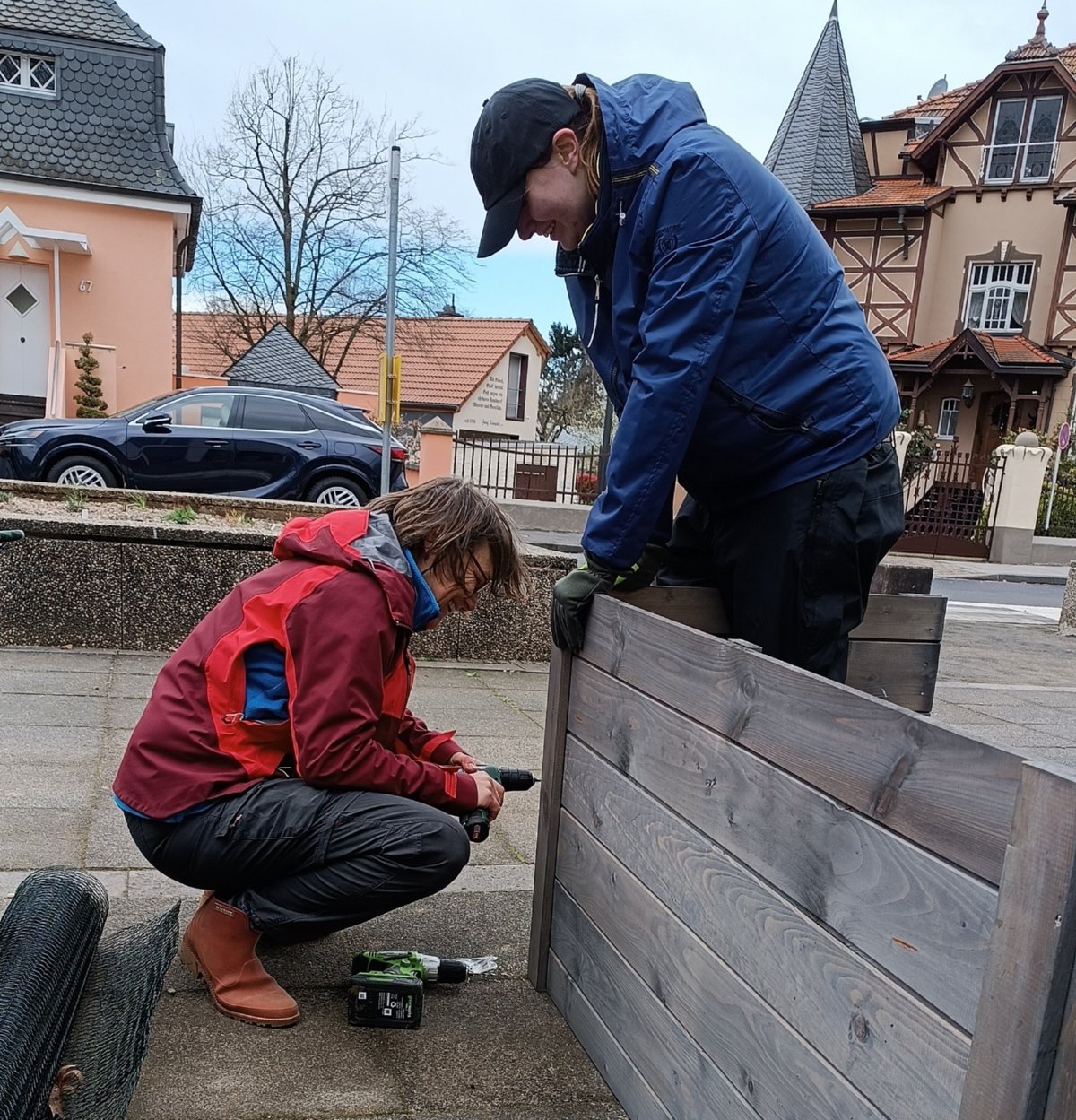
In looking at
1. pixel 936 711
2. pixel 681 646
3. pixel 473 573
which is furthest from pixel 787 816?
pixel 936 711

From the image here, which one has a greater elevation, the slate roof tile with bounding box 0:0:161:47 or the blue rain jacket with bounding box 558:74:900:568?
the slate roof tile with bounding box 0:0:161:47

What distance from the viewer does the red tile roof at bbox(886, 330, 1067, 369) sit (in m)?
25.6

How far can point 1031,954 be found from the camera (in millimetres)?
1057

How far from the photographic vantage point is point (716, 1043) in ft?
5.61

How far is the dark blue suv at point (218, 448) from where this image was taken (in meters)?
10.4

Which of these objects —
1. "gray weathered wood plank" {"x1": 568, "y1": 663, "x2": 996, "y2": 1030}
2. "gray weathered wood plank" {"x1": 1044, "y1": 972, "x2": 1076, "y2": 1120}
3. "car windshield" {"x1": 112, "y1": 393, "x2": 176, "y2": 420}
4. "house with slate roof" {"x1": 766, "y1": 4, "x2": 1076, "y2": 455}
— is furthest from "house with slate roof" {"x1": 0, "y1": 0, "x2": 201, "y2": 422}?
"gray weathered wood plank" {"x1": 1044, "y1": 972, "x2": 1076, "y2": 1120}

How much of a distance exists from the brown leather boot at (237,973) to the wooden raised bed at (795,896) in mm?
669

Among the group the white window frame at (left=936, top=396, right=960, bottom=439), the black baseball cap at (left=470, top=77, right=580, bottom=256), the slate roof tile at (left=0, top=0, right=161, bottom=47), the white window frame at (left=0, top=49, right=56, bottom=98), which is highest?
the slate roof tile at (left=0, top=0, right=161, bottom=47)

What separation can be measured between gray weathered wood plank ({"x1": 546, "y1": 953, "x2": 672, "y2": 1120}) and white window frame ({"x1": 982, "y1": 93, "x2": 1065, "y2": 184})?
29.0 metres

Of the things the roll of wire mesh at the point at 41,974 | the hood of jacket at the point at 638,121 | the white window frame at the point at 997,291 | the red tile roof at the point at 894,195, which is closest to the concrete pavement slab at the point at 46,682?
the roll of wire mesh at the point at 41,974

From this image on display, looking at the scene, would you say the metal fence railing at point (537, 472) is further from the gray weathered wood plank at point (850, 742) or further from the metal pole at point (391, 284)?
the gray weathered wood plank at point (850, 742)

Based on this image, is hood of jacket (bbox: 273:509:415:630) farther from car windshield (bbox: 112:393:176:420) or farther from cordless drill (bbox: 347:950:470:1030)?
car windshield (bbox: 112:393:176:420)

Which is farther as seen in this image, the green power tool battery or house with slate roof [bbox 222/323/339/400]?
house with slate roof [bbox 222/323/339/400]

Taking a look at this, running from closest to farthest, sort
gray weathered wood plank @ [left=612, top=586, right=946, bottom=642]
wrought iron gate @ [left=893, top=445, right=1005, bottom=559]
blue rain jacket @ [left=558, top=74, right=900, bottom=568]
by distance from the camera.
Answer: blue rain jacket @ [left=558, top=74, right=900, bottom=568] < gray weathered wood plank @ [left=612, top=586, right=946, bottom=642] < wrought iron gate @ [left=893, top=445, right=1005, bottom=559]
